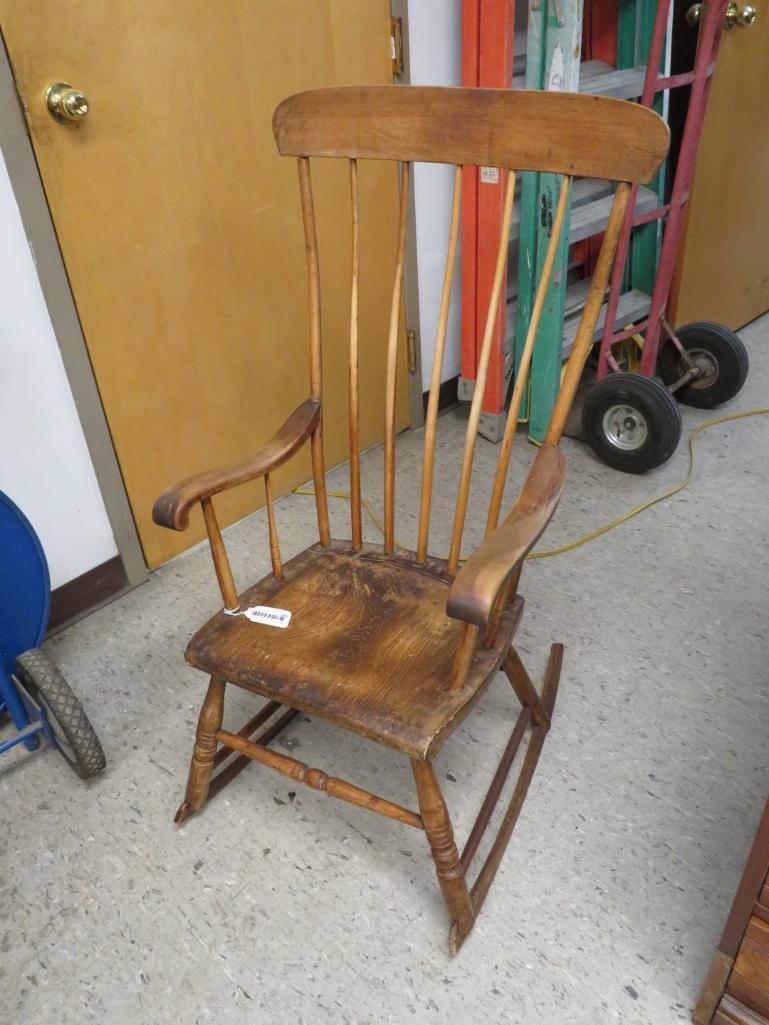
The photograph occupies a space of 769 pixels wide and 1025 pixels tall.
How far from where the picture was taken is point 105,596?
190cm

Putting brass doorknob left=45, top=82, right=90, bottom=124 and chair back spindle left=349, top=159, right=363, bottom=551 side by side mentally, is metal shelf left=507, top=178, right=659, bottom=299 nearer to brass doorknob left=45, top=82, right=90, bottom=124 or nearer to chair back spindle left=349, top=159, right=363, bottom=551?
chair back spindle left=349, top=159, right=363, bottom=551

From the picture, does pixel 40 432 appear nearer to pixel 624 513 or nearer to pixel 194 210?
pixel 194 210

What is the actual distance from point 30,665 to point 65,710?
0.10m

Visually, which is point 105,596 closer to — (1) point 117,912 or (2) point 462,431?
(1) point 117,912

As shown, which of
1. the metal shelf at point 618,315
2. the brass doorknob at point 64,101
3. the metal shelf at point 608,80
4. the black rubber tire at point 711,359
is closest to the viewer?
the brass doorknob at point 64,101

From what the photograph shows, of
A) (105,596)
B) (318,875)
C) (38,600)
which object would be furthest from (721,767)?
(105,596)

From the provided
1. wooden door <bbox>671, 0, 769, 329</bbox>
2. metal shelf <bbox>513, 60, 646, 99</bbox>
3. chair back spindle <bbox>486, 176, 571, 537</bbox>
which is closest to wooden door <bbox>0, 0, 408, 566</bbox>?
metal shelf <bbox>513, 60, 646, 99</bbox>

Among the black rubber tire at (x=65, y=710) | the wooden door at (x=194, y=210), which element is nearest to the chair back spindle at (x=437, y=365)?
the black rubber tire at (x=65, y=710)

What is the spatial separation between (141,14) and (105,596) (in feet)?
3.97

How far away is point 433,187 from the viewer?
225 centimetres

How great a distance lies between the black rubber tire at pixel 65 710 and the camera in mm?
1373

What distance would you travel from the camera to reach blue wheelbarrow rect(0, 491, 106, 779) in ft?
4.52

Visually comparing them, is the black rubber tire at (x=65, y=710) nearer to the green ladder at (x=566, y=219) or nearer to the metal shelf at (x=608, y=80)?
the green ladder at (x=566, y=219)

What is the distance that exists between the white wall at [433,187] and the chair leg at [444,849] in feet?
5.24
